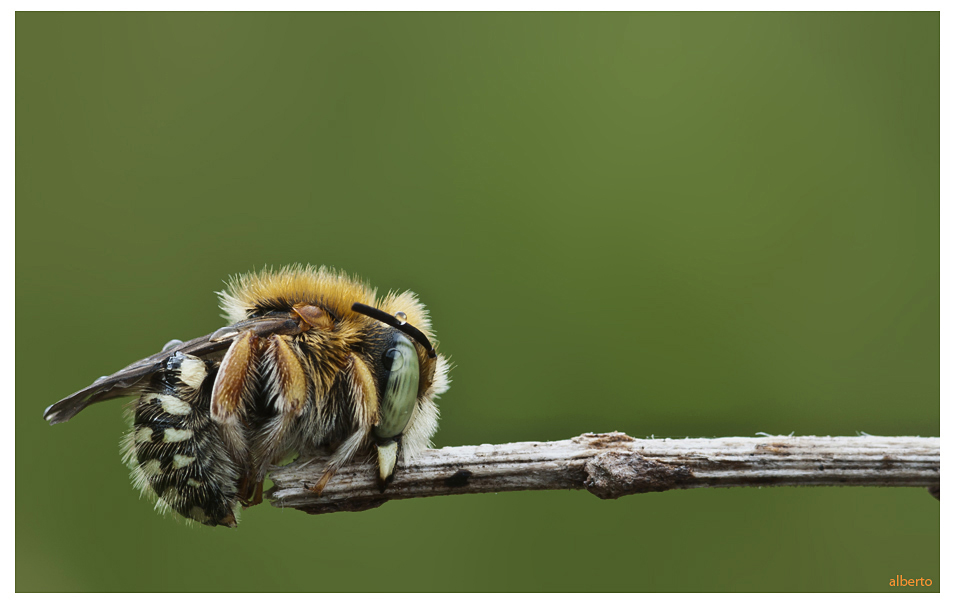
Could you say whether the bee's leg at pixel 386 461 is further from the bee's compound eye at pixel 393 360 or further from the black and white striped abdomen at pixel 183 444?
the black and white striped abdomen at pixel 183 444

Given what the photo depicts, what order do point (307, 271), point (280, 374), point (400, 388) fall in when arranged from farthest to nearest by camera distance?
point (307, 271) → point (400, 388) → point (280, 374)

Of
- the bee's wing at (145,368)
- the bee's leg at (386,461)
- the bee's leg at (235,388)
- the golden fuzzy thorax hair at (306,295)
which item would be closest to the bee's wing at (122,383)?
the bee's wing at (145,368)

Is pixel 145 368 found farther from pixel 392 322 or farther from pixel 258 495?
pixel 392 322

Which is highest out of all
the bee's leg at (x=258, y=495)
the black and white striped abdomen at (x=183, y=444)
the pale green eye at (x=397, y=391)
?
the pale green eye at (x=397, y=391)

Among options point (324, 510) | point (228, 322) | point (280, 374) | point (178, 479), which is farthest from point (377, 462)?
point (228, 322)

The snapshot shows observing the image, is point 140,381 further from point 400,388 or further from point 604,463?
point 604,463

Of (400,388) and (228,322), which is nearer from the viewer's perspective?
(400,388)

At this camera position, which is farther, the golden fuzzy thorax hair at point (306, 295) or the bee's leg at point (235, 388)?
the golden fuzzy thorax hair at point (306, 295)
